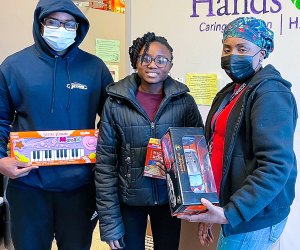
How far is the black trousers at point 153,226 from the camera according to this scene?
1471 millimetres

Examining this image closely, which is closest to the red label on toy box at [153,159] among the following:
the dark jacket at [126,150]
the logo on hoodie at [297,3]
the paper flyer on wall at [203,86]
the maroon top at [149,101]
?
the dark jacket at [126,150]

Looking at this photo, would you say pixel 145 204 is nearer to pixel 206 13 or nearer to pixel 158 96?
pixel 158 96

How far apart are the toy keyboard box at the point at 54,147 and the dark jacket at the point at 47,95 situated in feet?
0.17

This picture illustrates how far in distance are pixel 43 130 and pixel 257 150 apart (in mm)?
850

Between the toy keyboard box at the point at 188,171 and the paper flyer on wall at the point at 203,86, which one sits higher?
the paper flyer on wall at the point at 203,86

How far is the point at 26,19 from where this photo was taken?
2896mm

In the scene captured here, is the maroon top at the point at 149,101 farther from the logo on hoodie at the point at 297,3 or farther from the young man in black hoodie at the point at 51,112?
the logo on hoodie at the point at 297,3

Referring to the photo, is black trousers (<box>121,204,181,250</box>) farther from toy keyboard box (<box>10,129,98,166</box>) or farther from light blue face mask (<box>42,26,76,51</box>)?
light blue face mask (<box>42,26,76,51</box>)

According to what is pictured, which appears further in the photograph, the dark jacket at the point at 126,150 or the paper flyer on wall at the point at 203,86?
the paper flyer on wall at the point at 203,86

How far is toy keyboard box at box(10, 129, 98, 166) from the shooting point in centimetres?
137

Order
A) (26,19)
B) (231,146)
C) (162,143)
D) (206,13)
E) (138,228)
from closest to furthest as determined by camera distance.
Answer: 1. (231,146)
2. (162,143)
3. (138,228)
4. (206,13)
5. (26,19)

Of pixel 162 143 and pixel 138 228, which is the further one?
pixel 138 228

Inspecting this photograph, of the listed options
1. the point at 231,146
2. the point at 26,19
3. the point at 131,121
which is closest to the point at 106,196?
the point at 131,121

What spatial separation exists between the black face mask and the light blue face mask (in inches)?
26.0
